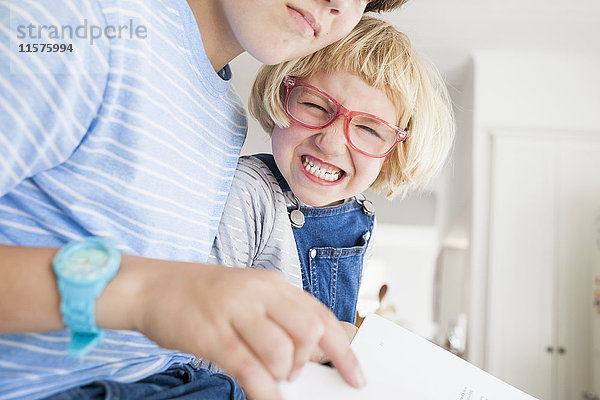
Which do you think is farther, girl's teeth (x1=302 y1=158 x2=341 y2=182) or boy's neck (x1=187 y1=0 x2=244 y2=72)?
girl's teeth (x1=302 y1=158 x2=341 y2=182)

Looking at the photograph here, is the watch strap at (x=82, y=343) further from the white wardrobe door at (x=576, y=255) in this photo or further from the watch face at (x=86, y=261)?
the white wardrobe door at (x=576, y=255)

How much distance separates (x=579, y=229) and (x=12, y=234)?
12.7 feet

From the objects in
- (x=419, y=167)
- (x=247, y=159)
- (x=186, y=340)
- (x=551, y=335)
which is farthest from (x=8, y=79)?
(x=551, y=335)

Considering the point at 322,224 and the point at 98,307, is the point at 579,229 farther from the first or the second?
the point at 98,307

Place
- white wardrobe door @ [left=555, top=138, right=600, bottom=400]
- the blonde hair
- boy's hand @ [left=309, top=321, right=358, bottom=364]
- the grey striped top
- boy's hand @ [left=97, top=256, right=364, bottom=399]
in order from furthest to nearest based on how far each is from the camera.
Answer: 1. white wardrobe door @ [left=555, top=138, right=600, bottom=400]
2. the blonde hair
3. the grey striped top
4. boy's hand @ [left=309, top=321, right=358, bottom=364]
5. boy's hand @ [left=97, top=256, right=364, bottom=399]

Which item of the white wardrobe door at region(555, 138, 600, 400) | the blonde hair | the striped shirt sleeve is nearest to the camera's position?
the striped shirt sleeve

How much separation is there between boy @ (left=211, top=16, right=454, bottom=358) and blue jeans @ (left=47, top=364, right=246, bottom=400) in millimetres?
233

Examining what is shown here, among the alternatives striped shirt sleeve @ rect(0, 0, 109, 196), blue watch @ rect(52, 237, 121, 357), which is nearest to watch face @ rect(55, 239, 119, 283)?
blue watch @ rect(52, 237, 121, 357)

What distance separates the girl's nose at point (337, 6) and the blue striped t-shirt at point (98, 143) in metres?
0.19

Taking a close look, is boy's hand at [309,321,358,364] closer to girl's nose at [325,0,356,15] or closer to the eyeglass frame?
the eyeglass frame

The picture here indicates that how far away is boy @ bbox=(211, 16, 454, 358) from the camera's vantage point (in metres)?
0.94

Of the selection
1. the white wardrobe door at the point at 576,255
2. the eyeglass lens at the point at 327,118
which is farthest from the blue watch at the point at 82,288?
the white wardrobe door at the point at 576,255

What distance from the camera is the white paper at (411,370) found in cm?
59

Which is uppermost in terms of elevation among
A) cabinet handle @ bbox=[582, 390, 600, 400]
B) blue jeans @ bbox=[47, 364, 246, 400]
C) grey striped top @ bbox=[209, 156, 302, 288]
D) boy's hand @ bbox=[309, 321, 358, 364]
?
grey striped top @ bbox=[209, 156, 302, 288]
